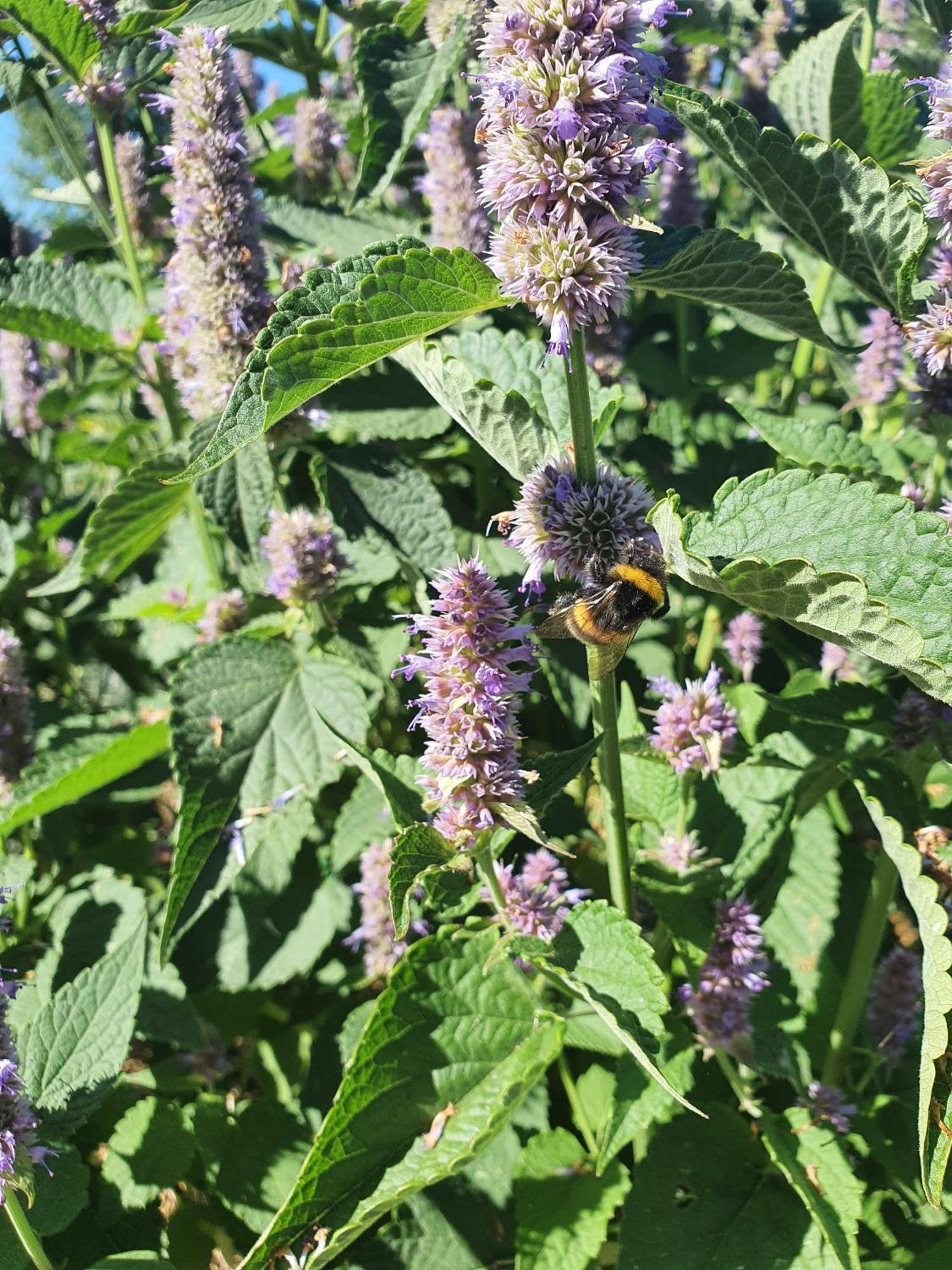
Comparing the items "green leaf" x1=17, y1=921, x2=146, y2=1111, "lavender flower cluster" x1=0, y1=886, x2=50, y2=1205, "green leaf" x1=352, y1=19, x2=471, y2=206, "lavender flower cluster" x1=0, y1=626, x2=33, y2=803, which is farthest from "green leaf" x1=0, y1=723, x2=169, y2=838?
"green leaf" x1=352, y1=19, x2=471, y2=206

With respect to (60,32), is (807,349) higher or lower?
lower

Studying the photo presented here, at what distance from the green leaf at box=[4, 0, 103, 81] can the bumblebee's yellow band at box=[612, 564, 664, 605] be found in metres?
2.28

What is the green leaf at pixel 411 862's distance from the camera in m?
1.75

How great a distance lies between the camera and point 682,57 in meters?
4.39

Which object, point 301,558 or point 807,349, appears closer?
point 301,558

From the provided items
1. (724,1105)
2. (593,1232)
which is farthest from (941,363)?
(593,1232)

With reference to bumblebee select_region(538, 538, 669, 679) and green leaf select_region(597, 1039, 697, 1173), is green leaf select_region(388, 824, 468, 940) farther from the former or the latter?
green leaf select_region(597, 1039, 697, 1173)

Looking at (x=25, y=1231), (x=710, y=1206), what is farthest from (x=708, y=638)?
(x=25, y=1231)

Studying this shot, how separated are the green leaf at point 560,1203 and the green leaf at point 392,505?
1.51m

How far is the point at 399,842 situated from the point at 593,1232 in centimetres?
124

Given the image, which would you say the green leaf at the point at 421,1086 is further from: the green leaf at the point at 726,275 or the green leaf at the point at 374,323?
the green leaf at the point at 726,275

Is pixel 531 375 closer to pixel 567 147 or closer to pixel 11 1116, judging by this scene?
pixel 567 147

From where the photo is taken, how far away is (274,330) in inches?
61.3

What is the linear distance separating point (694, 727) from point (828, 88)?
6.21ft
